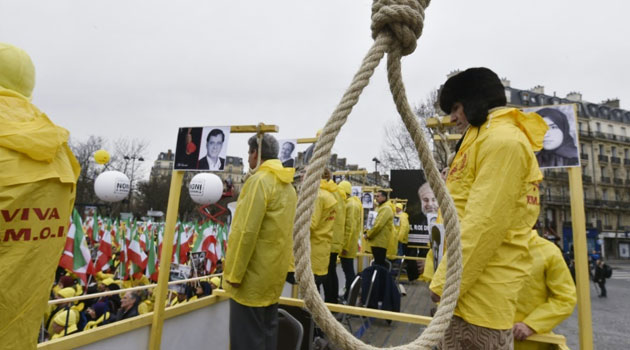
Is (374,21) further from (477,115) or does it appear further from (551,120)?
(551,120)

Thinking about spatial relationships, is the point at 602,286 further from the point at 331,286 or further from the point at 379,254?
the point at 331,286

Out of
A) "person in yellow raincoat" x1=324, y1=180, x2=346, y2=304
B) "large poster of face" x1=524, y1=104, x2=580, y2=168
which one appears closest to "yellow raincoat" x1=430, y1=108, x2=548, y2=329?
"large poster of face" x1=524, y1=104, x2=580, y2=168

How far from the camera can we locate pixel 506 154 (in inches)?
58.2

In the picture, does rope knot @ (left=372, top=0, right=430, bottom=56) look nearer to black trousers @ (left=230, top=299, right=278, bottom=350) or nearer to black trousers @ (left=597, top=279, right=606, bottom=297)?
black trousers @ (left=230, top=299, right=278, bottom=350)

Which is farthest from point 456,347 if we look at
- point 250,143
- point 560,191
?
point 560,191

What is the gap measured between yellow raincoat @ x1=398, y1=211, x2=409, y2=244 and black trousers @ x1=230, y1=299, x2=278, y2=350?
7853 mm

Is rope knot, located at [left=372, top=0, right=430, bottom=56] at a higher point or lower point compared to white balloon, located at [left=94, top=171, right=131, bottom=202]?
lower

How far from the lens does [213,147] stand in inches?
128

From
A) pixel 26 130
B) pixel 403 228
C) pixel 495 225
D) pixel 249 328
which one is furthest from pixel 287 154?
pixel 403 228

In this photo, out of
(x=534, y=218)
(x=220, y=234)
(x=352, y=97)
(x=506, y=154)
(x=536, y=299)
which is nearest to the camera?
(x=352, y=97)

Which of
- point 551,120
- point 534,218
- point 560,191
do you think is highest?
point 560,191

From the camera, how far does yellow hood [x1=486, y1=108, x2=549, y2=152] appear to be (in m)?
1.67

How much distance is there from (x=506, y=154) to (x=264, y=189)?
184 centimetres

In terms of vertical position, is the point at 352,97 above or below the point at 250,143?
below
